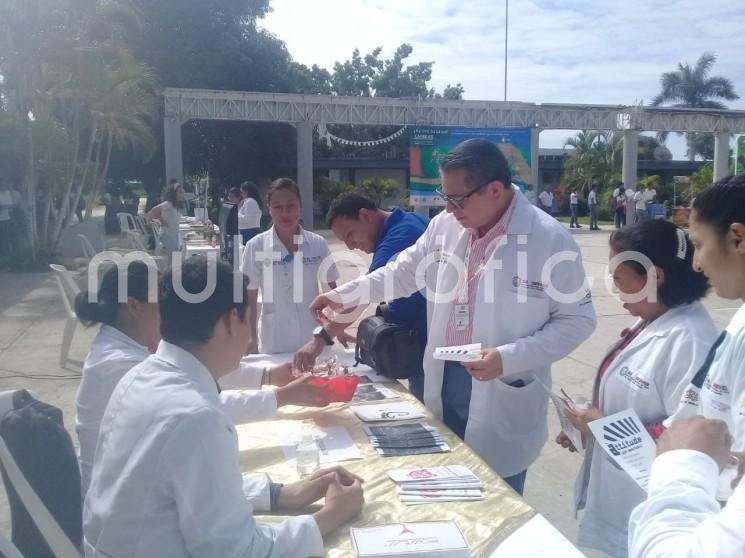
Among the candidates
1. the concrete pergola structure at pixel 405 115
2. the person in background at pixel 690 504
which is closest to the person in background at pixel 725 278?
the person in background at pixel 690 504

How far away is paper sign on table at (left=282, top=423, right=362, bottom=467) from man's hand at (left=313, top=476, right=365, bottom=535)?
384 mm

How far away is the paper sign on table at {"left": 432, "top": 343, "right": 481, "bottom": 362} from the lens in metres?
2.46

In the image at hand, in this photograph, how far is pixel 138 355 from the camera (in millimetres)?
2338

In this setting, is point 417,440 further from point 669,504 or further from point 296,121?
point 296,121

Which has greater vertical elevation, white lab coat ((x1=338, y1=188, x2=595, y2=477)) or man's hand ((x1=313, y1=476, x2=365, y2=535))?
white lab coat ((x1=338, y1=188, x2=595, y2=477))

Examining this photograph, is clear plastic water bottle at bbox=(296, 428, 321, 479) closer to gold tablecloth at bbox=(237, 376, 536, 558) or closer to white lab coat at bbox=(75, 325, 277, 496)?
gold tablecloth at bbox=(237, 376, 536, 558)

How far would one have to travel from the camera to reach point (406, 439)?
254 centimetres

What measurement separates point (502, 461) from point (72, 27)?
45.7ft

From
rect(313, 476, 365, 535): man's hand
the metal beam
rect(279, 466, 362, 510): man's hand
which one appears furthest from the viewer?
the metal beam

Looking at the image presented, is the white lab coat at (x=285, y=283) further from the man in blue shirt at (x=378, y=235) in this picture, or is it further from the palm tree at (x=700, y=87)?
the palm tree at (x=700, y=87)

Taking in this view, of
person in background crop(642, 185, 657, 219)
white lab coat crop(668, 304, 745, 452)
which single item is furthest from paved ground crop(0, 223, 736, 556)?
person in background crop(642, 185, 657, 219)

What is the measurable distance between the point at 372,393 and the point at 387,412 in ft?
0.98

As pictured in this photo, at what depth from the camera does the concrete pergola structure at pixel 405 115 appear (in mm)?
19594

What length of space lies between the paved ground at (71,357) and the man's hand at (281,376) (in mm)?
1560
